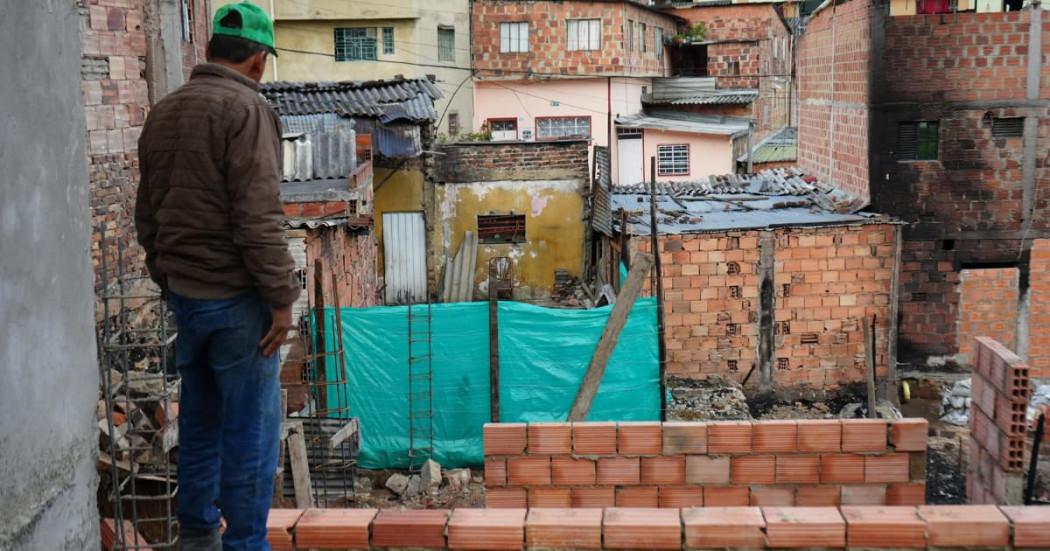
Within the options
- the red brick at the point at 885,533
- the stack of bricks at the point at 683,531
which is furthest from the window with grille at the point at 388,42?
the red brick at the point at 885,533

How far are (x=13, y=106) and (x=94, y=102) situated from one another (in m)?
6.78

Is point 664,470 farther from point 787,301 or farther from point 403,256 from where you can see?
point 403,256

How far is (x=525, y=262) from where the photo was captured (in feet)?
68.7

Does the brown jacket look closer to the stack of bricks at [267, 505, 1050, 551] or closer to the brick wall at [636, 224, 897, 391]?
the stack of bricks at [267, 505, 1050, 551]

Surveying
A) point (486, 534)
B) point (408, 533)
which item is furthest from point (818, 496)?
point (408, 533)

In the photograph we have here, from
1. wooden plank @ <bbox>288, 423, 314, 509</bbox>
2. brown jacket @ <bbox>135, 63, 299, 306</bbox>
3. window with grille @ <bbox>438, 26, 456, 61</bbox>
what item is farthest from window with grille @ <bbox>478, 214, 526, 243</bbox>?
brown jacket @ <bbox>135, 63, 299, 306</bbox>

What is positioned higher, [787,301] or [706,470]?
[706,470]

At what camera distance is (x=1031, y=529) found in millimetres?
4371

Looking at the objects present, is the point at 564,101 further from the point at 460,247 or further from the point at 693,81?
the point at 460,247

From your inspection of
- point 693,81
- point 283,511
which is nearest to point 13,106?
point 283,511

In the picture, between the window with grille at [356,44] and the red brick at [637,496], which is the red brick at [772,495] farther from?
the window with grille at [356,44]

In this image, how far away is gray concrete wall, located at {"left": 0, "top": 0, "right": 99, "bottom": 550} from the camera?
2.60 meters

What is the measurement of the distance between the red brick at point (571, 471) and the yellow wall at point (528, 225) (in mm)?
14869

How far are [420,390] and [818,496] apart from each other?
17.1 feet
